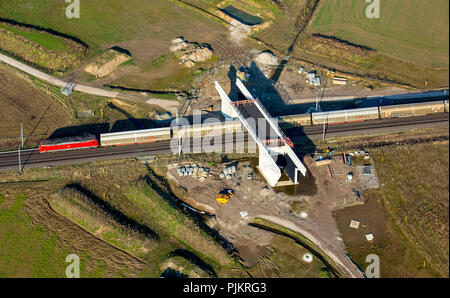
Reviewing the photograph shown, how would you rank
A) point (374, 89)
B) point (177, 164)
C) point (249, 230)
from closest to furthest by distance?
point (249, 230) → point (177, 164) → point (374, 89)

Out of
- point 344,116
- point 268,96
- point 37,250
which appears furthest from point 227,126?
point 37,250

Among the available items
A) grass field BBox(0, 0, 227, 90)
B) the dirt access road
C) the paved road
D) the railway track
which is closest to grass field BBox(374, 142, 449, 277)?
the railway track

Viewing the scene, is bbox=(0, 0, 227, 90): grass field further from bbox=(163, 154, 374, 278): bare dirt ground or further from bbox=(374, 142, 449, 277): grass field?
bbox=(374, 142, 449, 277): grass field

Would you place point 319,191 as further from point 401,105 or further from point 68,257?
point 68,257

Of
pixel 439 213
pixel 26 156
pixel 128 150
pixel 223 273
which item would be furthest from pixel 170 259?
pixel 439 213

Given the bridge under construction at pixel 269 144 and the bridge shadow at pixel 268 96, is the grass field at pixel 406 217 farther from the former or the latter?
the bridge shadow at pixel 268 96

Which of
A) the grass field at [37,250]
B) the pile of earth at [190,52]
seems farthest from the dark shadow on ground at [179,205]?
the pile of earth at [190,52]

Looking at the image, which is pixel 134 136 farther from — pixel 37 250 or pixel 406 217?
pixel 406 217
